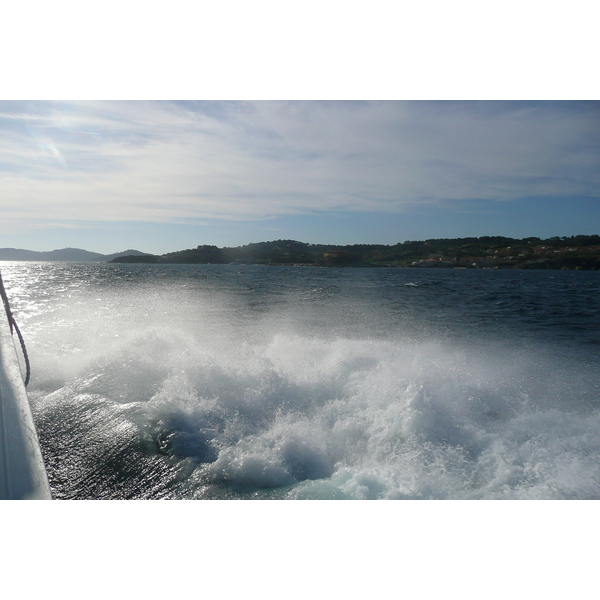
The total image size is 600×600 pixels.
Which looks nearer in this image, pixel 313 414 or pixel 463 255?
pixel 313 414

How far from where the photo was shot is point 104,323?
Answer: 809cm

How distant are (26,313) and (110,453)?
8749 mm

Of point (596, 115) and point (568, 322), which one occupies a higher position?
point (596, 115)

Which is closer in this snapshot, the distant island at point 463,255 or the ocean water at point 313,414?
the ocean water at point 313,414

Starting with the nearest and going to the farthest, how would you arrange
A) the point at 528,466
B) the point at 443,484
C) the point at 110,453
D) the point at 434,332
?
the point at 443,484 → the point at 528,466 → the point at 110,453 → the point at 434,332

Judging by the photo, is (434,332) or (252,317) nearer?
(434,332)

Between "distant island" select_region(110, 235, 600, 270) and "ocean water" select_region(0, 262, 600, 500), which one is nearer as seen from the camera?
"ocean water" select_region(0, 262, 600, 500)

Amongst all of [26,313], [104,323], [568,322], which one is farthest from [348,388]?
[26,313]

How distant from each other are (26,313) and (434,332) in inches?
424

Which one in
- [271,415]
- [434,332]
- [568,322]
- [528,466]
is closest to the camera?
[528,466]

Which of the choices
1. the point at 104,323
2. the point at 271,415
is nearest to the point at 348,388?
the point at 271,415

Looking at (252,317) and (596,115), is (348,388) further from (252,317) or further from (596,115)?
(252,317)

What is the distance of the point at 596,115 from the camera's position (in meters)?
4.03

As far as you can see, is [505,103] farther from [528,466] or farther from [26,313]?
[26,313]
